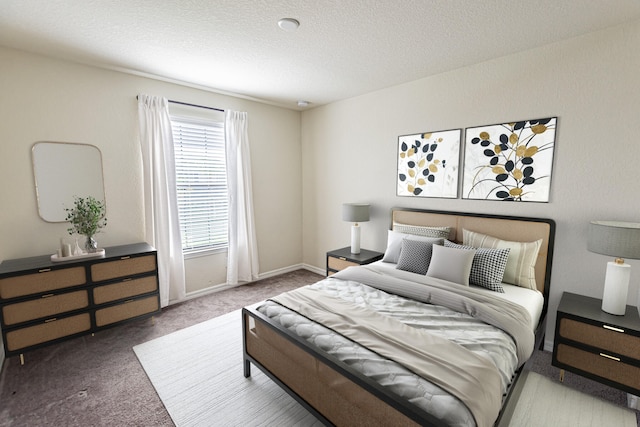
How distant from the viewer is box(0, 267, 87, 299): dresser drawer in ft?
7.73

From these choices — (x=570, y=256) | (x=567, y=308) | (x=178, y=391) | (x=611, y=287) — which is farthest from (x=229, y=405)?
(x=570, y=256)

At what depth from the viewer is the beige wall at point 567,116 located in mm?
2254

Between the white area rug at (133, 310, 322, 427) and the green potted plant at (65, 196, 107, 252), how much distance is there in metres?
1.15

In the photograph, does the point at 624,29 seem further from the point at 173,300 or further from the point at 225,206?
the point at 173,300

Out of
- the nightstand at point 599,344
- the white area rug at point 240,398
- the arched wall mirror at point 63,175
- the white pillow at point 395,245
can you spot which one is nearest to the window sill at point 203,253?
the arched wall mirror at point 63,175

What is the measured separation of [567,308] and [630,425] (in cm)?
74

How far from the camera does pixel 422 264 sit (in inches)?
109

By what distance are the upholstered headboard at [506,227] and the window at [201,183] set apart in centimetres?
267

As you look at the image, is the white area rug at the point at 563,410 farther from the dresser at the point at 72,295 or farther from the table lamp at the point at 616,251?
the dresser at the point at 72,295

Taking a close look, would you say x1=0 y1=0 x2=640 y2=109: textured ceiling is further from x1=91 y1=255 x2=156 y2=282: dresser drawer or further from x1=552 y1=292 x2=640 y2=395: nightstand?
x1=552 y1=292 x2=640 y2=395: nightstand

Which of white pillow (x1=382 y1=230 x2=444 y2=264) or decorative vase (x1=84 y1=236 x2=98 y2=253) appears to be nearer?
decorative vase (x1=84 y1=236 x2=98 y2=253)

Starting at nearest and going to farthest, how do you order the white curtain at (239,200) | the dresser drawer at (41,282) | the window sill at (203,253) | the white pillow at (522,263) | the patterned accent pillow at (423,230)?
the dresser drawer at (41,282), the white pillow at (522,263), the patterned accent pillow at (423,230), the window sill at (203,253), the white curtain at (239,200)

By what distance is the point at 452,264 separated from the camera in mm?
2514

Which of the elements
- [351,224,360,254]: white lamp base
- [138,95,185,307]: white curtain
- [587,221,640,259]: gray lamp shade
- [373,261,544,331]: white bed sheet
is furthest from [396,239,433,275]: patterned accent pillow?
[138,95,185,307]: white curtain
